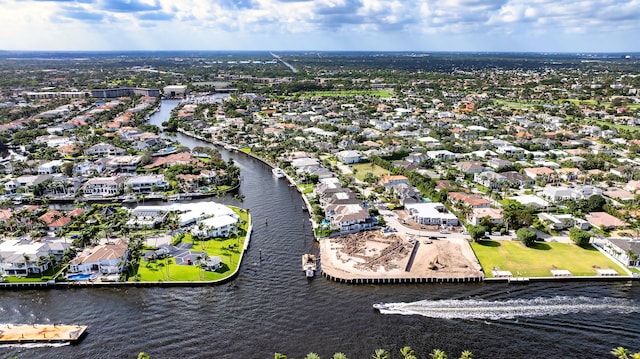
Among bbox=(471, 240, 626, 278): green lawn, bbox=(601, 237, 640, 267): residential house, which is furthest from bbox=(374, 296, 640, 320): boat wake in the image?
bbox=(601, 237, 640, 267): residential house

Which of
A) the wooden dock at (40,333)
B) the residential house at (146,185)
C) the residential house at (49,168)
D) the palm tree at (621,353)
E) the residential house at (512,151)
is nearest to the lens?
the palm tree at (621,353)

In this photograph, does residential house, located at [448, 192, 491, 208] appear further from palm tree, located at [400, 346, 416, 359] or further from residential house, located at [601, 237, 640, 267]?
palm tree, located at [400, 346, 416, 359]

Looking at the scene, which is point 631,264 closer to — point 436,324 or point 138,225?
point 436,324


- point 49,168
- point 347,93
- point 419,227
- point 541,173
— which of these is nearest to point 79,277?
point 419,227

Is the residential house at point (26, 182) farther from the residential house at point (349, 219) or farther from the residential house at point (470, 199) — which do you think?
the residential house at point (470, 199)

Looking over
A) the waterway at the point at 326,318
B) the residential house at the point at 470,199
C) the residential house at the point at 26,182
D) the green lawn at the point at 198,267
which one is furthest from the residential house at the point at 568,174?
the residential house at the point at 26,182

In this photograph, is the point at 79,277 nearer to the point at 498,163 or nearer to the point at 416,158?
the point at 416,158
